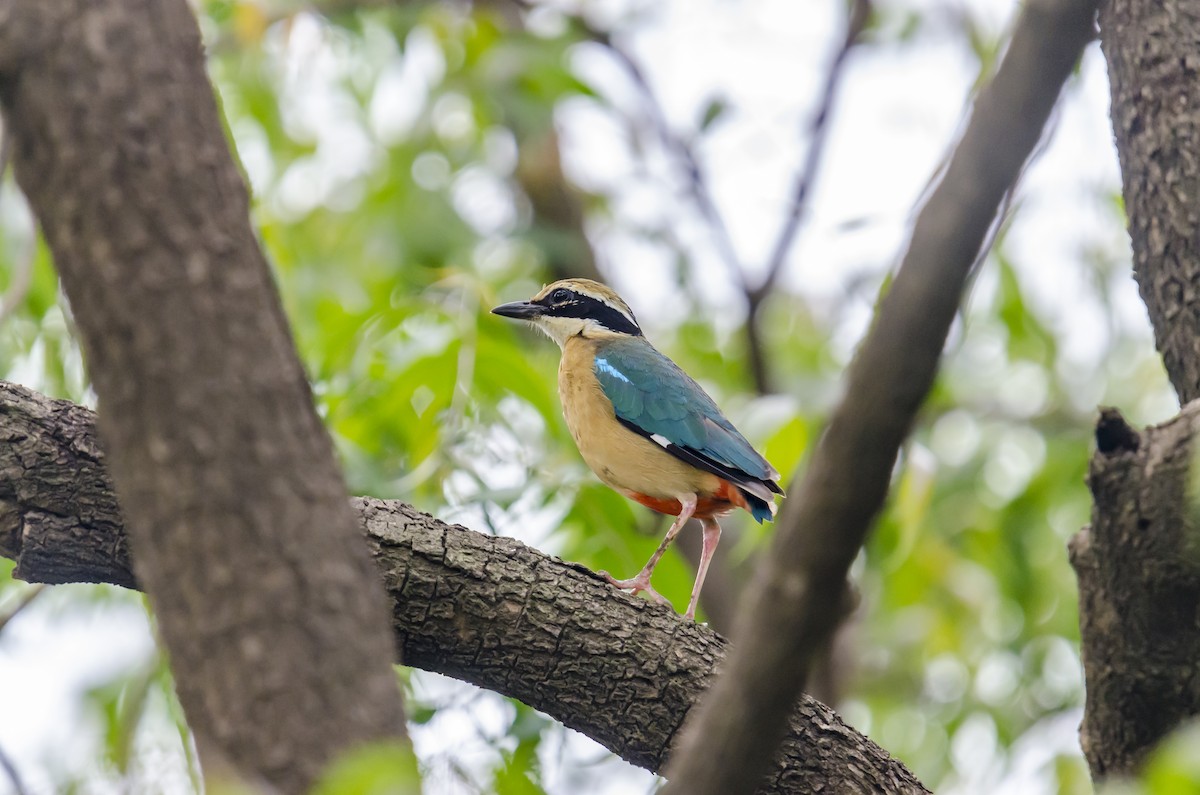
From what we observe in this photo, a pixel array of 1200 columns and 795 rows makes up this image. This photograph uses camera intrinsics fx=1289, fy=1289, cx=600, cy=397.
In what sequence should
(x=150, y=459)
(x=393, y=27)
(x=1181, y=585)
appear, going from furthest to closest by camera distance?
(x=393, y=27) < (x=1181, y=585) < (x=150, y=459)

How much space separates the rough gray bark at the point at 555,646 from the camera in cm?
421

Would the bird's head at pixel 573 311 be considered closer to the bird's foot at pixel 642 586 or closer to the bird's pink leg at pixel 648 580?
the bird's pink leg at pixel 648 580

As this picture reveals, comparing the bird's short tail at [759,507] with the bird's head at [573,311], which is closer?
the bird's short tail at [759,507]

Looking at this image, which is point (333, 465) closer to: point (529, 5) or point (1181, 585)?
point (1181, 585)

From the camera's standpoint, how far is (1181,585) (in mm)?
3793

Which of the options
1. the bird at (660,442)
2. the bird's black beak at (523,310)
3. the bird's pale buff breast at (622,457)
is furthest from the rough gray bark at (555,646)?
the bird's black beak at (523,310)

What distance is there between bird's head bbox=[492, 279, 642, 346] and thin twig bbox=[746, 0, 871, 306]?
2.65 m

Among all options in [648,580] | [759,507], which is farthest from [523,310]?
[648,580]

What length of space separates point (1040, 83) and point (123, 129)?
5.42 feet

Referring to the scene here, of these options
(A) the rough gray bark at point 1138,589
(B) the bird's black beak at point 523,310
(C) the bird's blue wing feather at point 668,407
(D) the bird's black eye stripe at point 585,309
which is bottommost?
(A) the rough gray bark at point 1138,589

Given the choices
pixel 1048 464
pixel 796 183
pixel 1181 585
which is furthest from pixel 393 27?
pixel 1181 585

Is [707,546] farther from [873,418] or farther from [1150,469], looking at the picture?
[873,418]

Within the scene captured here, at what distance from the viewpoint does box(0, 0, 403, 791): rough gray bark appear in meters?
2.41

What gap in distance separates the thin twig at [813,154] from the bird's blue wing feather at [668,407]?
3.29 meters
